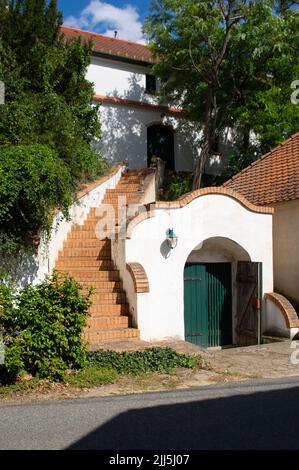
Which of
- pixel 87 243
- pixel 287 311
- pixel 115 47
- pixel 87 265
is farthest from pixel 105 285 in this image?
pixel 115 47

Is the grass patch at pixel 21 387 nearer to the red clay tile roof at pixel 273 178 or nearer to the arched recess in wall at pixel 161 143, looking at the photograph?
the red clay tile roof at pixel 273 178

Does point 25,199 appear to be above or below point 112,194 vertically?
below

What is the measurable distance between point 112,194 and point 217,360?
9313mm

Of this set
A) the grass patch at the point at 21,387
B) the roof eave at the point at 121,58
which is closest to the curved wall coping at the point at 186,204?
the grass patch at the point at 21,387

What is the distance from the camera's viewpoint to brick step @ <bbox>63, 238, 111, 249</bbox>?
555 inches

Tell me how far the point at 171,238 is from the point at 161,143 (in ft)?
40.5

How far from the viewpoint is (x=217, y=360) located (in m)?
9.52

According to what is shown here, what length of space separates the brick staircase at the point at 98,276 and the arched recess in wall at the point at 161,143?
259 inches

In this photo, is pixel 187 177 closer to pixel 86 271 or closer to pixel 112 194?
pixel 112 194

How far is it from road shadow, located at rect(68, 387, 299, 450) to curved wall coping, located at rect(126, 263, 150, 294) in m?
4.82

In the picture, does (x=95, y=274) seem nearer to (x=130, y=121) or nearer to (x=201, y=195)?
(x=201, y=195)

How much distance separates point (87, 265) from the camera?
13.3 meters

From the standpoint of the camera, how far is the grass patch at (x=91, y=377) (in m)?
7.59
